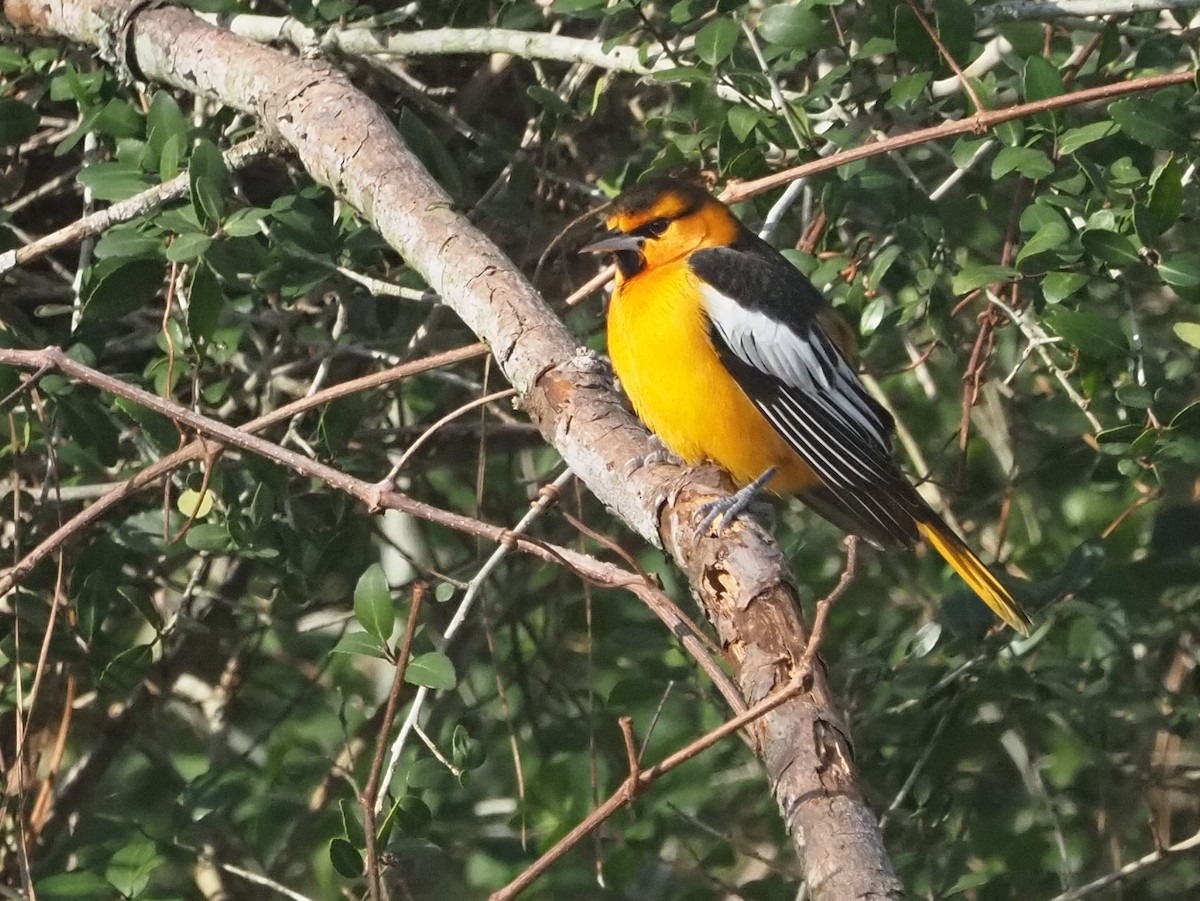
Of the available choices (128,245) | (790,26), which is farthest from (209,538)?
(790,26)

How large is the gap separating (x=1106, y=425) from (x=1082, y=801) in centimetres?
101

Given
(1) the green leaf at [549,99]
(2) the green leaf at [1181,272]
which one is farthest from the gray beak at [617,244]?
(2) the green leaf at [1181,272]

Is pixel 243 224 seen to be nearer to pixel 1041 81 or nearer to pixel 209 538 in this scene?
pixel 209 538

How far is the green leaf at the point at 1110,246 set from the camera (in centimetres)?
249

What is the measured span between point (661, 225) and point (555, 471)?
70cm

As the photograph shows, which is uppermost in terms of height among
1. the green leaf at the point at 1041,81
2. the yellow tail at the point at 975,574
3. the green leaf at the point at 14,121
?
the green leaf at the point at 14,121

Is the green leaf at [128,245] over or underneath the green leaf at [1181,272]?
over

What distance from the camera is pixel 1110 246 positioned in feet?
8.20

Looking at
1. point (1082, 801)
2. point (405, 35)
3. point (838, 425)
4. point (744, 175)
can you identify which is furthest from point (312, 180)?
point (1082, 801)

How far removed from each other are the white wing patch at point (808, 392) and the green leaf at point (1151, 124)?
935mm

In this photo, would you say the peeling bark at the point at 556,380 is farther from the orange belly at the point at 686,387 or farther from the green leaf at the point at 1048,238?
the green leaf at the point at 1048,238

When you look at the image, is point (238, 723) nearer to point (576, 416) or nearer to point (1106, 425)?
point (576, 416)

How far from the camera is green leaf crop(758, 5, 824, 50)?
107 inches

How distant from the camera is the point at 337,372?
3.50 meters
